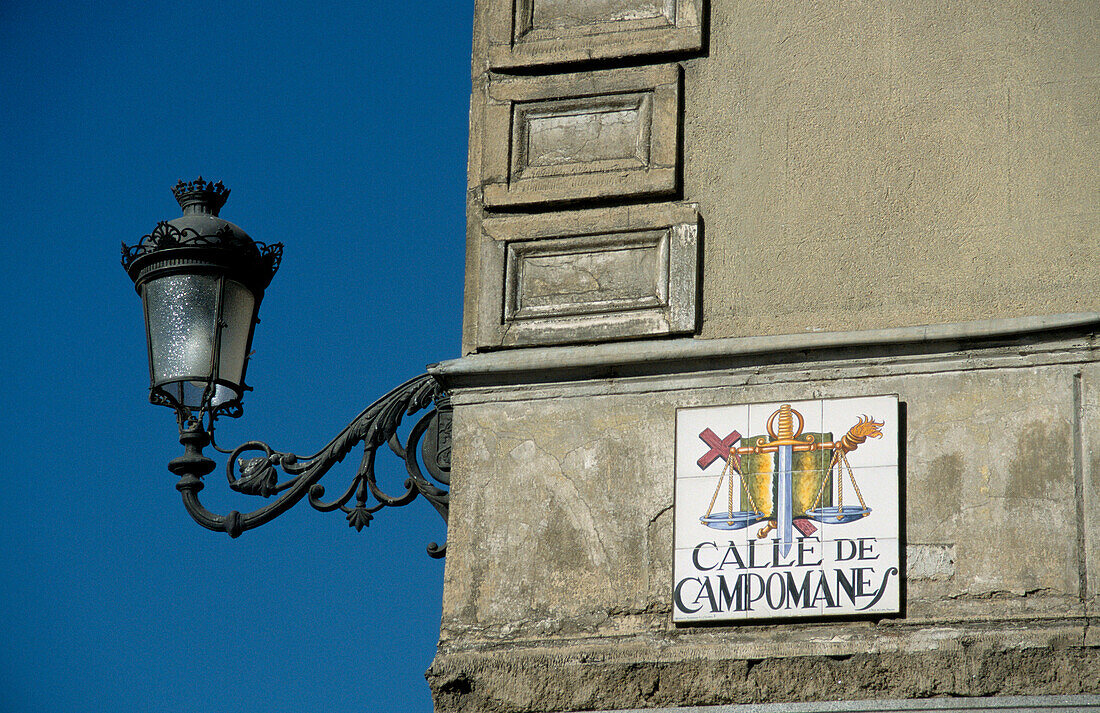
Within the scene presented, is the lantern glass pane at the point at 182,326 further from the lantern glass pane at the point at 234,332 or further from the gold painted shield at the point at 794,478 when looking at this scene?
the gold painted shield at the point at 794,478

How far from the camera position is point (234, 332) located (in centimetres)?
596

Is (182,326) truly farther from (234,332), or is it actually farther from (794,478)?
(794,478)

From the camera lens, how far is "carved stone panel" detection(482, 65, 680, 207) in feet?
18.9

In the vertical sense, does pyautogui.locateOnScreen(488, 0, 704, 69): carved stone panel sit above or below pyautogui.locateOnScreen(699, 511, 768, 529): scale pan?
above

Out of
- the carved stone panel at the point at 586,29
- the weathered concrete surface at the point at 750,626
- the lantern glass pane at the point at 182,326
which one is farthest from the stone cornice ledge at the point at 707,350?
the carved stone panel at the point at 586,29

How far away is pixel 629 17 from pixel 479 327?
1.15 meters

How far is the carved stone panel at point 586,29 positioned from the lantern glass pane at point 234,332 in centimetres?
115

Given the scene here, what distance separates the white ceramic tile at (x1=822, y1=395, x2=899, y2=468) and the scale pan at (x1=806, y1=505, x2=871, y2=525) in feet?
0.43

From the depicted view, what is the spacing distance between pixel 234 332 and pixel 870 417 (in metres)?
2.12

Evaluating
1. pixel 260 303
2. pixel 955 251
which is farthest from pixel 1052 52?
pixel 260 303

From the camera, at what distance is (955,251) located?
5395mm

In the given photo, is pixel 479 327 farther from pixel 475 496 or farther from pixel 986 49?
pixel 986 49

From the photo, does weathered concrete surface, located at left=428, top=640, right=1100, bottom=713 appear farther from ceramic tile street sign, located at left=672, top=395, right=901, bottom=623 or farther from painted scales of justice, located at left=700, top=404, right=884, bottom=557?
painted scales of justice, located at left=700, top=404, right=884, bottom=557

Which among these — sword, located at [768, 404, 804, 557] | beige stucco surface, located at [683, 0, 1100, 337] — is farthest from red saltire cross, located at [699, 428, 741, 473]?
beige stucco surface, located at [683, 0, 1100, 337]
